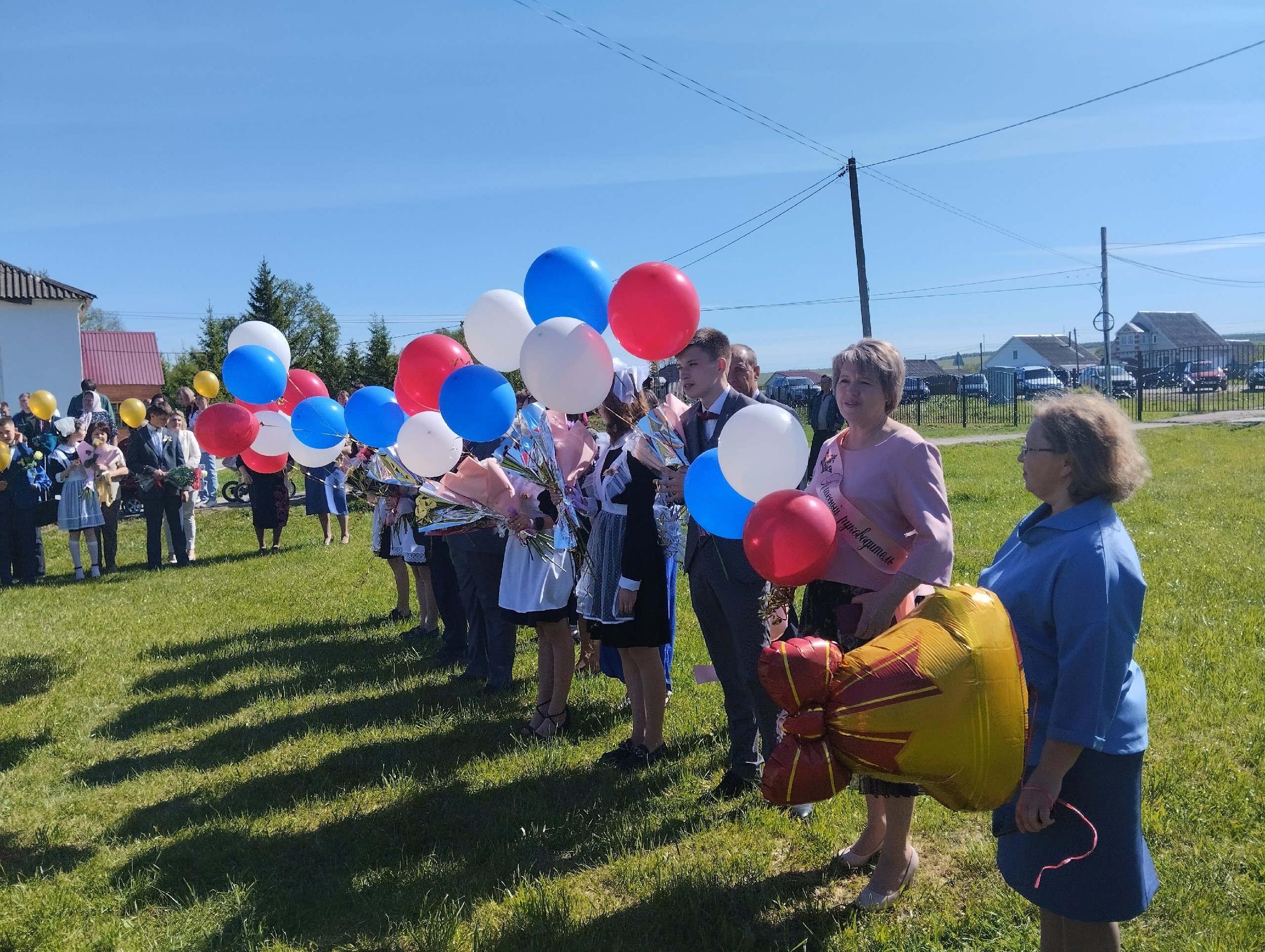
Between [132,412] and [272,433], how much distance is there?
662 cm

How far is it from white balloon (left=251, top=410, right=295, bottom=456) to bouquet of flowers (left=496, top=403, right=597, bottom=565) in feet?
5.95

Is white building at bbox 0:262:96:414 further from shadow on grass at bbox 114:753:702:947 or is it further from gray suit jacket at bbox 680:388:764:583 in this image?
gray suit jacket at bbox 680:388:764:583

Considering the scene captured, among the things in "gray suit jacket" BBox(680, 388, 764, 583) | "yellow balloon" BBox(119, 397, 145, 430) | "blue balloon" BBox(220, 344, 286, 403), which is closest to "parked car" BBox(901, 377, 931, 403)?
"yellow balloon" BBox(119, 397, 145, 430)

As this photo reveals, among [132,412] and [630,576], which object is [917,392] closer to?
[132,412]

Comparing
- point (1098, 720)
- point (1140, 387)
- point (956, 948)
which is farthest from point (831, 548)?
point (1140, 387)

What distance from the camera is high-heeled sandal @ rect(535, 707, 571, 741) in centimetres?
519

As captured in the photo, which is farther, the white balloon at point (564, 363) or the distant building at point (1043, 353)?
the distant building at point (1043, 353)

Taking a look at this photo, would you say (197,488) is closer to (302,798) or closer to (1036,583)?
(302,798)

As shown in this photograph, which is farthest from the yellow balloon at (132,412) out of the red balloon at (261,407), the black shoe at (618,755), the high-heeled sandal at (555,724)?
the black shoe at (618,755)

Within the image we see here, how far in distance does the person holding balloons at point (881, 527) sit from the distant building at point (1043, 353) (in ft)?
277

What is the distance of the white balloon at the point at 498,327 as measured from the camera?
194 inches

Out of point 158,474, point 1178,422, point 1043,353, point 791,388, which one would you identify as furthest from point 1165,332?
point 158,474

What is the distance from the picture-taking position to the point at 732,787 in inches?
168

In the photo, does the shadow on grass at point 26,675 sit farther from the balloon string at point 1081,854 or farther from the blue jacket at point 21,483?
the balloon string at point 1081,854
